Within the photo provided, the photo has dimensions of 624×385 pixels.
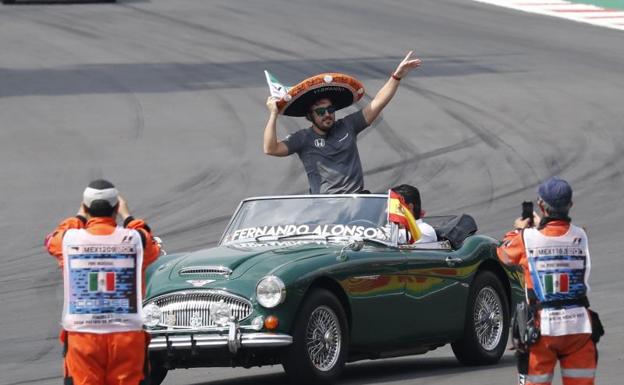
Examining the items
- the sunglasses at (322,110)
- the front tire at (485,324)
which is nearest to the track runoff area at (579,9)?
the sunglasses at (322,110)

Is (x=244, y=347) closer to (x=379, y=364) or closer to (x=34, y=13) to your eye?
(x=379, y=364)

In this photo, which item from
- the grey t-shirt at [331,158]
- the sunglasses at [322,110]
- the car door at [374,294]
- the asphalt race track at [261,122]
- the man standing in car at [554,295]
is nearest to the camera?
the man standing in car at [554,295]

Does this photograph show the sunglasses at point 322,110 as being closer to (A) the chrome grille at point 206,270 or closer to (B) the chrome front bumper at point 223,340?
(A) the chrome grille at point 206,270

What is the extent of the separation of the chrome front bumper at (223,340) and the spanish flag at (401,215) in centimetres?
163

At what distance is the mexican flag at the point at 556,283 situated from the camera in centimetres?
845

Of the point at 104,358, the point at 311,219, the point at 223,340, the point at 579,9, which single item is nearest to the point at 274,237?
the point at 311,219

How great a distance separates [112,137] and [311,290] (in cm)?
1422

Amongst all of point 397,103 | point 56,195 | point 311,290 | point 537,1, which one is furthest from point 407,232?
point 537,1

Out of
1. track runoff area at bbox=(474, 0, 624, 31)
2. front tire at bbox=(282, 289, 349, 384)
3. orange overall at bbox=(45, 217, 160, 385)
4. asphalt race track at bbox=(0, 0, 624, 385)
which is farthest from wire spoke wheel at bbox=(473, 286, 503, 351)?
track runoff area at bbox=(474, 0, 624, 31)

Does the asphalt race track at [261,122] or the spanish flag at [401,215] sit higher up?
the asphalt race track at [261,122]

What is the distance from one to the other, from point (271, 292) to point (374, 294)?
1.00 meters

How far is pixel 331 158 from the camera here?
12.8 m

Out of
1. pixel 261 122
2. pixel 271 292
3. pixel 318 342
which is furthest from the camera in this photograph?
pixel 261 122

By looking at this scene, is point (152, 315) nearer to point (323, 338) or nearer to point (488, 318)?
point (323, 338)
